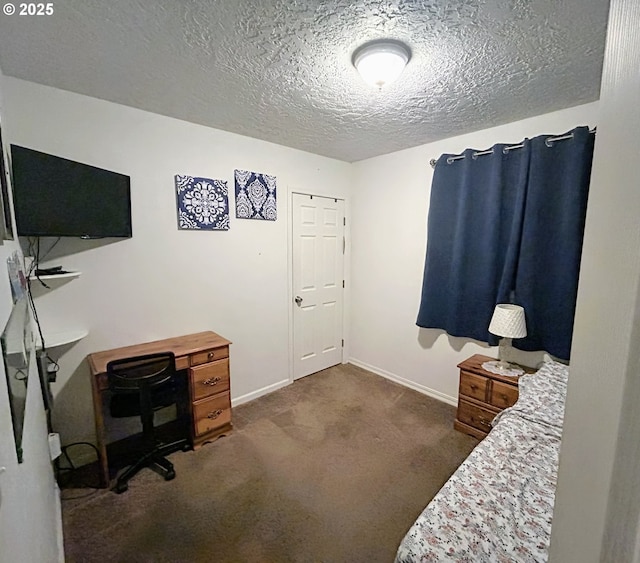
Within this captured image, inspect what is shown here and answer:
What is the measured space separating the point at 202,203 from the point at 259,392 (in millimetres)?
1935

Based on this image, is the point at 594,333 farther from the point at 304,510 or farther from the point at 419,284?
the point at 419,284

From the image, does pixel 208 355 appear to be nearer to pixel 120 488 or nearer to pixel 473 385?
pixel 120 488

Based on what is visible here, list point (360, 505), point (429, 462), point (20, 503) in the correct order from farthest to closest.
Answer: point (429, 462), point (360, 505), point (20, 503)

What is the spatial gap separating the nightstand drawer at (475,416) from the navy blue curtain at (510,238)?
585mm

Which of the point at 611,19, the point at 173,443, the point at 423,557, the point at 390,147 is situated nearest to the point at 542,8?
the point at 611,19

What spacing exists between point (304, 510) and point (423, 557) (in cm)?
104

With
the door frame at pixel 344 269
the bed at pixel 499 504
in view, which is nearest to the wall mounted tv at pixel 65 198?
the door frame at pixel 344 269

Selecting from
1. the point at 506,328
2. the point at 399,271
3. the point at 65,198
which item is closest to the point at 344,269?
the point at 399,271

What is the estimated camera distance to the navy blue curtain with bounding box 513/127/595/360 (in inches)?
84.1

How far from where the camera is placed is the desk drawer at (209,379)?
7.55 ft

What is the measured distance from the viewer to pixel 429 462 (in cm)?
220

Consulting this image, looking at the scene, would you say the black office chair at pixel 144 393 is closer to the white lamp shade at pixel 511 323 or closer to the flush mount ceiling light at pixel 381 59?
the flush mount ceiling light at pixel 381 59

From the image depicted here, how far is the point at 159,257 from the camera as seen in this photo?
2.44 metres

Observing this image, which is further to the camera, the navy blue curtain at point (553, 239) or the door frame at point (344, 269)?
the door frame at point (344, 269)
